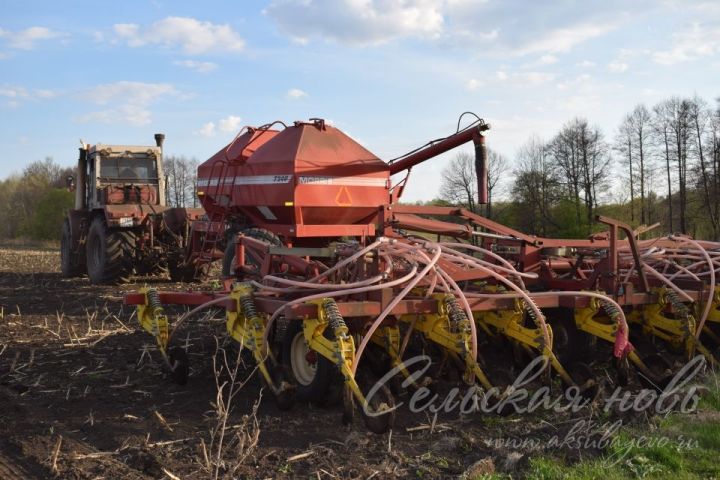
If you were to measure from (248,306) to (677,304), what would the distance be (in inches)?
131

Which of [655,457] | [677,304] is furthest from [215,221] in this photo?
[655,457]

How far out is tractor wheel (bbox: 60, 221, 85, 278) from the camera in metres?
13.4

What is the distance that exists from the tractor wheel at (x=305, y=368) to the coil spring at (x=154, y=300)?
1.34m

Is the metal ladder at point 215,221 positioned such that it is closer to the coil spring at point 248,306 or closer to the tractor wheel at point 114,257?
the tractor wheel at point 114,257

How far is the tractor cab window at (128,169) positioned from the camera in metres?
12.8

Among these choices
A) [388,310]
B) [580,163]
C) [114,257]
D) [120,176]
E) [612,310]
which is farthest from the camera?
[580,163]

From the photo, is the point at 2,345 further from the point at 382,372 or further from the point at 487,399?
the point at 487,399

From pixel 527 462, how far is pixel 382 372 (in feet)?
5.82

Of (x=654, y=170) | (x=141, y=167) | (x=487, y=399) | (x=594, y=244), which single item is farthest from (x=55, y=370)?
(x=654, y=170)

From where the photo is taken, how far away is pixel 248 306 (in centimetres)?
462

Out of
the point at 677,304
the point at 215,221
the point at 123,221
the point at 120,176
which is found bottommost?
the point at 677,304

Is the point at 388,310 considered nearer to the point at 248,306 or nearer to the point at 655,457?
the point at 248,306

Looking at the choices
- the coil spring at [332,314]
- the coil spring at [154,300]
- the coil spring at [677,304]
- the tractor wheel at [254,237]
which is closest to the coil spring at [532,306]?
the coil spring at [332,314]

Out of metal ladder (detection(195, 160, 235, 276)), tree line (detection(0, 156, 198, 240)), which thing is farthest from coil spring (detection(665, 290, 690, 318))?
tree line (detection(0, 156, 198, 240))
